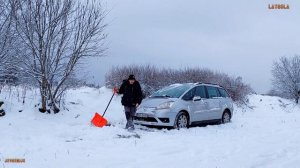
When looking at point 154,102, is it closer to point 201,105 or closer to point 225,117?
point 201,105

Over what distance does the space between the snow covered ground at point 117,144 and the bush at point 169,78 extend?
20.3 feet

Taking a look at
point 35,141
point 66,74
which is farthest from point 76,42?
point 35,141

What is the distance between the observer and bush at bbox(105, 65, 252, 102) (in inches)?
818

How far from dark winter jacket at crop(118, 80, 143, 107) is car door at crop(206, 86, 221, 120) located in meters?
3.13

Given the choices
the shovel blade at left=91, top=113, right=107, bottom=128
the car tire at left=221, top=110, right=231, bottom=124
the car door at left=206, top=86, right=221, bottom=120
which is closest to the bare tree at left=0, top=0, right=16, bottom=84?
the shovel blade at left=91, top=113, right=107, bottom=128

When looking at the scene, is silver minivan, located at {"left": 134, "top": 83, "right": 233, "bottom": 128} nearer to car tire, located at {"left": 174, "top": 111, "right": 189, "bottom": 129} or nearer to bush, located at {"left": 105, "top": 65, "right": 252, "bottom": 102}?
car tire, located at {"left": 174, "top": 111, "right": 189, "bottom": 129}

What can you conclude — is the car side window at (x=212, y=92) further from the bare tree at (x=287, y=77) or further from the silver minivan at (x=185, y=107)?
the bare tree at (x=287, y=77)

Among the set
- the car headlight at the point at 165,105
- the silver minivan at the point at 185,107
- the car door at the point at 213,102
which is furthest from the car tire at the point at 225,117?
the car headlight at the point at 165,105

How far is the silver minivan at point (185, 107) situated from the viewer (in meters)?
12.5

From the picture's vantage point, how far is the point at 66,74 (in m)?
13.5

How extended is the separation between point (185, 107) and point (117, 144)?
421 cm

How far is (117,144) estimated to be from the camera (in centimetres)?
939

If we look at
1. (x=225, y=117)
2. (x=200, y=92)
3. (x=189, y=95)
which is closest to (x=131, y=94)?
(x=189, y=95)

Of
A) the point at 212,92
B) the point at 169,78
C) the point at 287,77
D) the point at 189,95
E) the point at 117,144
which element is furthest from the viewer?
the point at 287,77
